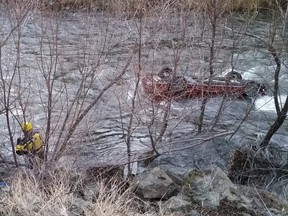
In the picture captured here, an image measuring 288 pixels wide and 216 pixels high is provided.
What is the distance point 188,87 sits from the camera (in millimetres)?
9945

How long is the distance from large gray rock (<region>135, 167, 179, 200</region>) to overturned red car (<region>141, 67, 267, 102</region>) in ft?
6.15

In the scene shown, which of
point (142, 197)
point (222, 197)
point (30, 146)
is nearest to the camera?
point (222, 197)

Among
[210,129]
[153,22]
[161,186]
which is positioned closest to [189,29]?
[153,22]

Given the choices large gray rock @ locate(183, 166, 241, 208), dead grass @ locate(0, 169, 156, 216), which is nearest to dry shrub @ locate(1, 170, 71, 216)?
dead grass @ locate(0, 169, 156, 216)

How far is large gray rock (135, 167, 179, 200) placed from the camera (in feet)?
20.2

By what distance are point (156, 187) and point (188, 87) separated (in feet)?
13.5

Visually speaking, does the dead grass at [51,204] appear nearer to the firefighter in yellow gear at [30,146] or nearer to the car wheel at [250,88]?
the firefighter in yellow gear at [30,146]

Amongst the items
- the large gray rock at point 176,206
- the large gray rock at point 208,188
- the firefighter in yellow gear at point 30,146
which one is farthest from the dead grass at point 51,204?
the firefighter in yellow gear at point 30,146

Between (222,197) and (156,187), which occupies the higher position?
(222,197)

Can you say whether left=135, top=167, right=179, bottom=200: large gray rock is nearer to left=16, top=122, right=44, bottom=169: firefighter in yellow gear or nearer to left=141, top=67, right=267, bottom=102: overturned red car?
left=141, top=67, right=267, bottom=102: overturned red car

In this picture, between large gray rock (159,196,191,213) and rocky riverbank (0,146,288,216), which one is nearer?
rocky riverbank (0,146,288,216)

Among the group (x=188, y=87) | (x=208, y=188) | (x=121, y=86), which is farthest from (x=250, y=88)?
(x=208, y=188)

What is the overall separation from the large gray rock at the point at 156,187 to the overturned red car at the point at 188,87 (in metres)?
1.87

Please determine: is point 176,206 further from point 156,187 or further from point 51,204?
point 51,204
